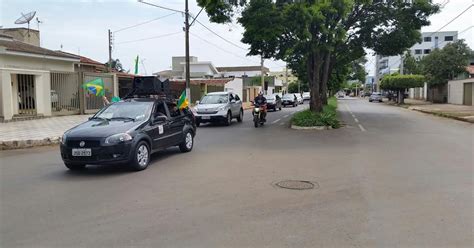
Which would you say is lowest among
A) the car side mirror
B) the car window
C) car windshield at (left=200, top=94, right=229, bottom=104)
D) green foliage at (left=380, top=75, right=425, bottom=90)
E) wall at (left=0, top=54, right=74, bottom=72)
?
the car side mirror

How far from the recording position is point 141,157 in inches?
353

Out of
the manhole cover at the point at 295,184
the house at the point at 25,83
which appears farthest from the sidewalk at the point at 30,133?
the manhole cover at the point at 295,184

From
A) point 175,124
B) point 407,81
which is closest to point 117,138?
point 175,124

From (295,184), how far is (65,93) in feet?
63.4

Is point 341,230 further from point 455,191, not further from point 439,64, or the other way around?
point 439,64

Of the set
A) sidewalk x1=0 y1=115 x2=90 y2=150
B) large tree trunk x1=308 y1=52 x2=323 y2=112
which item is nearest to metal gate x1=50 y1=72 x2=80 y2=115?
sidewalk x1=0 y1=115 x2=90 y2=150

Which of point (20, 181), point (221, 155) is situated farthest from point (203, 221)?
point (221, 155)

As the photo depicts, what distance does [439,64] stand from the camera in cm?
4612

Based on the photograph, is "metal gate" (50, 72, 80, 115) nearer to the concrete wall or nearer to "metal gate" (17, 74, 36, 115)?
"metal gate" (17, 74, 36, 115)

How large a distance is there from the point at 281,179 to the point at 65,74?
1884 centimetres

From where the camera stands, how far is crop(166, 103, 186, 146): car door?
420 inches

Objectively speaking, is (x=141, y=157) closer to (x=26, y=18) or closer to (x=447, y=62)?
(x=26, y=18)

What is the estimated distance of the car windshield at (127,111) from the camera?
966cm

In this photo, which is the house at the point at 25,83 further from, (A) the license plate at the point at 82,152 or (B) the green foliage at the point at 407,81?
(B) the green foliage at the point at 407,81
